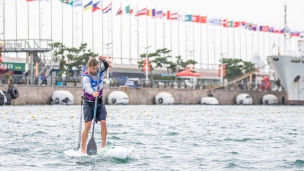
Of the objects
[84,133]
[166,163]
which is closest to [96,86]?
[84,133]

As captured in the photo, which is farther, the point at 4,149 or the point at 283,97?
the point at 283,97

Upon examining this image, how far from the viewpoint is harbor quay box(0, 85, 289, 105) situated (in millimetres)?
51659

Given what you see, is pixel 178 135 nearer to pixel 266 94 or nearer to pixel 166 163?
Answer: pixel 166 163

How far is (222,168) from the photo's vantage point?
40.5 feet

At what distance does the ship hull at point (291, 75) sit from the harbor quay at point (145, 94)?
1.51 m

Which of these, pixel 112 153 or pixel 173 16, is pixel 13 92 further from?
pixel 112 153

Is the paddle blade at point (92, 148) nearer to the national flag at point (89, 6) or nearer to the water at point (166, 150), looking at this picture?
the water at point (166, 150)

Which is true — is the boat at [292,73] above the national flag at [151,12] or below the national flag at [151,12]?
below

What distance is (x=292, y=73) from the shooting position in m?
69.9

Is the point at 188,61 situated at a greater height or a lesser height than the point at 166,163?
greater

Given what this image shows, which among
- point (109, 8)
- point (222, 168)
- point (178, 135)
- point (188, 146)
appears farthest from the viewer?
point (109, 8)

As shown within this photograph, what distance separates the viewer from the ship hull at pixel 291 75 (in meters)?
69.6

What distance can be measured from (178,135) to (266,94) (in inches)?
2210

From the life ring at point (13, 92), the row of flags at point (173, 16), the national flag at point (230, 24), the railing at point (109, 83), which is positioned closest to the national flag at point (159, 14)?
the row of flags at point (173, 16)
